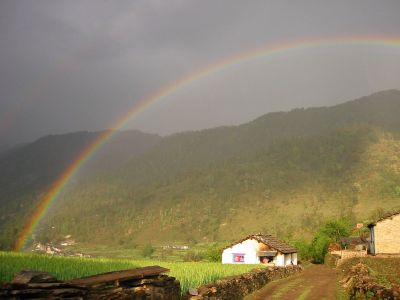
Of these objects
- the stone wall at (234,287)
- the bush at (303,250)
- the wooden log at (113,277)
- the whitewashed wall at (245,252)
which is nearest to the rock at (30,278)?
the wooden log at (113,277)

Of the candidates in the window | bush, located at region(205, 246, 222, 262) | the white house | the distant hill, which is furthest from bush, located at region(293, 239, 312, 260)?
the window

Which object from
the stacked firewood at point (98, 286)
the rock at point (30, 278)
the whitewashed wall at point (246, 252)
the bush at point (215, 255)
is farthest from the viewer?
the bush at point (215, 255)

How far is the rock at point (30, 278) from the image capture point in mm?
10297

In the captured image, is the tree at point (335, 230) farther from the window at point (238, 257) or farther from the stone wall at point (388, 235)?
the stone wall at point (388, 235)

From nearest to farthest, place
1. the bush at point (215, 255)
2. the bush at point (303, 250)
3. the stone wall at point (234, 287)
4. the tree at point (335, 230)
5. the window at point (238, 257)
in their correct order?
the stone wall at point (234, 287) → the window at point (238, 257) → the bush at point (215, 255) → the bush at point (303, 250) → the tree at point (335, 230)

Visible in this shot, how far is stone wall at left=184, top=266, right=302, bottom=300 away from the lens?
17.8m

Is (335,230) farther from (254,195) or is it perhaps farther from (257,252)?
(254,195)

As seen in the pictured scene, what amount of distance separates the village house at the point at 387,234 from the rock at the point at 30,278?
49364 millimetres

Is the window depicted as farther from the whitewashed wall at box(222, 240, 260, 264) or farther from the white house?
the whitewashed wall at box(222, 240, 260, 264)

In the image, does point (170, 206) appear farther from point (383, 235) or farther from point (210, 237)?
point (383, 235)

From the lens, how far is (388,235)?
52.5m

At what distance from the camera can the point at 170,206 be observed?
154 m

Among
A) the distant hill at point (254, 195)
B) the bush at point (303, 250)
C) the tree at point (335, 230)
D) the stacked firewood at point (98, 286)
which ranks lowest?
the stacked firewood at point (98, 286)

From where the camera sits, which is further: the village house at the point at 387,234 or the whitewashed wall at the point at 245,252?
the whitewashed wall at the point at 245,252
